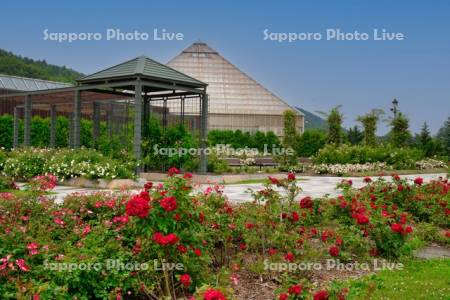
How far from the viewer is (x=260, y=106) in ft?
157

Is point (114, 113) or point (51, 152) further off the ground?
point (114, 113)

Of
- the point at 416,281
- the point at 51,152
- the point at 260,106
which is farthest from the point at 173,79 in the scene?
the point at 260,106

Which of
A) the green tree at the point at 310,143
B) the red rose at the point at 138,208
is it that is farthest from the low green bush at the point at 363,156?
the red rose at the point at 138,208

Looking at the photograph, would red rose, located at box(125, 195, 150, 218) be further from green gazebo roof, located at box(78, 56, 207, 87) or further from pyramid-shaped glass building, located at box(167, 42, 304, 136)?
pyramid-shaped glass building, located at box(167, 42, 304, 136)

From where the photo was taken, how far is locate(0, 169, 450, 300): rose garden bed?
3.99m

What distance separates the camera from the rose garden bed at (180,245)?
3990 mm

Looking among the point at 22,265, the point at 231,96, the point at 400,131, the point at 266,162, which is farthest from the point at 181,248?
the point at 231,96

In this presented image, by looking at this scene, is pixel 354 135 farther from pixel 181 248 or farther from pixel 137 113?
pixel 181 248

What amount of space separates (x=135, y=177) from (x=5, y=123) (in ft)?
50.2

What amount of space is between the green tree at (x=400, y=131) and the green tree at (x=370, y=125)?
3.98ft

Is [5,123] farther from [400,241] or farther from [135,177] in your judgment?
[400,241]

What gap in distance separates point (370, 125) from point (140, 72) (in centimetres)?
1971

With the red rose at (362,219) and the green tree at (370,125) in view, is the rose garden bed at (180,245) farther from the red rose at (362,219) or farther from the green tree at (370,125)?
the green tree at (370,125)

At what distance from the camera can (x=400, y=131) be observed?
31391mm
